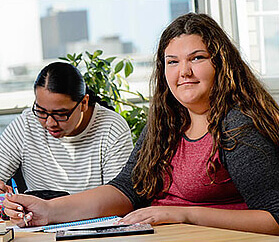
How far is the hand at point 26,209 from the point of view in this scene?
1.56m

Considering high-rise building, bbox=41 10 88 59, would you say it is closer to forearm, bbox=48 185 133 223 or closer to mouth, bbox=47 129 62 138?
mouth, bbox=47 129 62 138

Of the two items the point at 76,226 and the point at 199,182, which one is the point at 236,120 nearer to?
the point at 199,182

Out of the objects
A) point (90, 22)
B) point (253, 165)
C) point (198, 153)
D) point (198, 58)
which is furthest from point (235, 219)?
point (90, 22)

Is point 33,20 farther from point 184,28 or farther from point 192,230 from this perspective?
point 192,230

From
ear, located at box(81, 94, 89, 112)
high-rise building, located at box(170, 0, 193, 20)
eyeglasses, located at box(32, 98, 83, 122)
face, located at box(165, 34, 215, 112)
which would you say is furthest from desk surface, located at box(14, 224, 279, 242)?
high-rise building, located at box(170, 0, 193, 20)

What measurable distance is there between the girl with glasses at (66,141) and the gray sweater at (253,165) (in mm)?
811

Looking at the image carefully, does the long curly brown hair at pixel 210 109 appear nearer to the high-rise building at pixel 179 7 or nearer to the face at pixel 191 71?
the face at pixel 191 71

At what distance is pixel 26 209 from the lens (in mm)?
1609

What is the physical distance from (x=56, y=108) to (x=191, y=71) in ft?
2.40

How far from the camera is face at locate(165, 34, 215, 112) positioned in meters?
1.72

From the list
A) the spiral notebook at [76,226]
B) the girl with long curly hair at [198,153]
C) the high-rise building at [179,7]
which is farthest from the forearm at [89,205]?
the high-rise building at [179,7]

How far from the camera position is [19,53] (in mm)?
3396

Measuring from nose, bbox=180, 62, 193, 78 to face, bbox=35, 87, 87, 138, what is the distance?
2.27ft

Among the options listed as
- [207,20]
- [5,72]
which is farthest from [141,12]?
[207,20]
